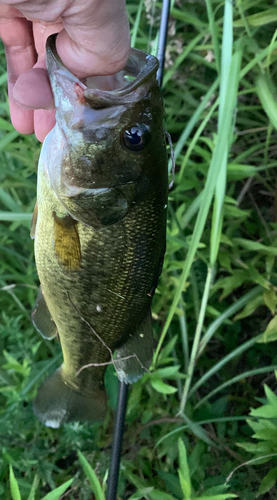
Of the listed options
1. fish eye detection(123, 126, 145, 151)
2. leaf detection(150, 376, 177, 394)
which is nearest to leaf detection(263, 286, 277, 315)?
leaf detection(150, 376, 177, 394)

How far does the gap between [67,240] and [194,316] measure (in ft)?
3.18

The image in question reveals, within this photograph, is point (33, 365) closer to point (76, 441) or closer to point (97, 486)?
point (76, 441)

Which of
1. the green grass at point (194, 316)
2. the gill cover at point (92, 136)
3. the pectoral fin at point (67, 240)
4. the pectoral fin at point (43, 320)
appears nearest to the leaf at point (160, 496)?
the green grass at point (194, 316)

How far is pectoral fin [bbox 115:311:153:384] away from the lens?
110cm

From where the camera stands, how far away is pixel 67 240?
3.17 feet

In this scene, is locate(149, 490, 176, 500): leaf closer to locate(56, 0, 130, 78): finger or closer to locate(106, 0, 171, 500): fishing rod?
locate(106, 0, 171, 500): fishing rod

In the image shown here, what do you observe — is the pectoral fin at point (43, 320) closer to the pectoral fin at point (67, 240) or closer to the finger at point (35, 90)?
the pectoral fin at point (67, 240)

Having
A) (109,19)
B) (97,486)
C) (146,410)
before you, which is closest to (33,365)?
(146,410)

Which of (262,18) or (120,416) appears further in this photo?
(262,18)

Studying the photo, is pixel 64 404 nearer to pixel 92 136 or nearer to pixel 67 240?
pixel 67 240

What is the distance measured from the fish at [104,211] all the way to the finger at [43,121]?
1.29 ft

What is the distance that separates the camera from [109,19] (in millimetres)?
805

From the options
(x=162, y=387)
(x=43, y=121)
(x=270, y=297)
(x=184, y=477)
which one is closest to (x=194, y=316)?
(x=270, y=297)

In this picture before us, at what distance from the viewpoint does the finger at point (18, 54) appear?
1.30 metres
